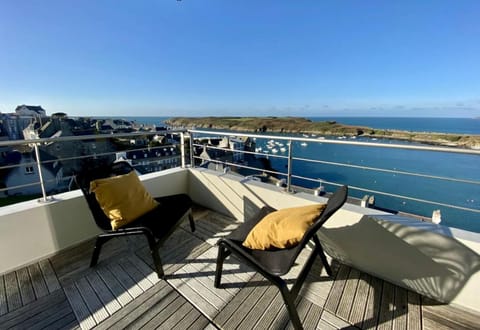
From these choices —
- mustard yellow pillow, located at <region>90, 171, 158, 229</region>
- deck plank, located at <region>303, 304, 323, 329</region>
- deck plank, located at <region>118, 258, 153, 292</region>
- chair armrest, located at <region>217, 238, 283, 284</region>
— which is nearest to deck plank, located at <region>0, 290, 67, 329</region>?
deck plank, located at <region>118, 258, 153, 292</region>

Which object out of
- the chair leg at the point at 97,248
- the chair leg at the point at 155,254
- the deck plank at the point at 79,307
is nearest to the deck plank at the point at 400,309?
the chair leg at the point at 155,254

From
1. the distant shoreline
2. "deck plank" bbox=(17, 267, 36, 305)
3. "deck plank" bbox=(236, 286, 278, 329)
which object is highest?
the distant shoreline

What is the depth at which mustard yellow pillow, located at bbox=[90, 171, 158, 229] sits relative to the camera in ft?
5.97

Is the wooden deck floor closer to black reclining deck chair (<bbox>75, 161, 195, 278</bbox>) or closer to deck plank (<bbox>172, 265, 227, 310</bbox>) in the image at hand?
deck plank (<bbox>172, 265, 227, 310</bbox>)

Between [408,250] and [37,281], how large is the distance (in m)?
2.95

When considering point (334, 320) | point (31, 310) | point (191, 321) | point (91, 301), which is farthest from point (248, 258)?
point (31, 310)

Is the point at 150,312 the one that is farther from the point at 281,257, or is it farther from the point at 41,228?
the point at 41,228

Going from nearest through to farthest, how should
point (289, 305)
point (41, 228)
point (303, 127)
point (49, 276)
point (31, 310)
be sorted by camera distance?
point (289, 305) < point (31, 310) < point (49, 276) < point (41, 228) < point (303, 127)

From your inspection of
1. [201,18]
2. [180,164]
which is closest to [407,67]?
[201,18]

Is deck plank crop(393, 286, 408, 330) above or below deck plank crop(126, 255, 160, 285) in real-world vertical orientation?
above

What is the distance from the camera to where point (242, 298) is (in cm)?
147

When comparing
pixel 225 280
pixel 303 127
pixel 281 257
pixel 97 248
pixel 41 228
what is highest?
pixel 303 127

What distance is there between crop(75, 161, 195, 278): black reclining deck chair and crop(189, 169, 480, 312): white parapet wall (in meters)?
1.18

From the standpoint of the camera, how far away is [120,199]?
1.89m
